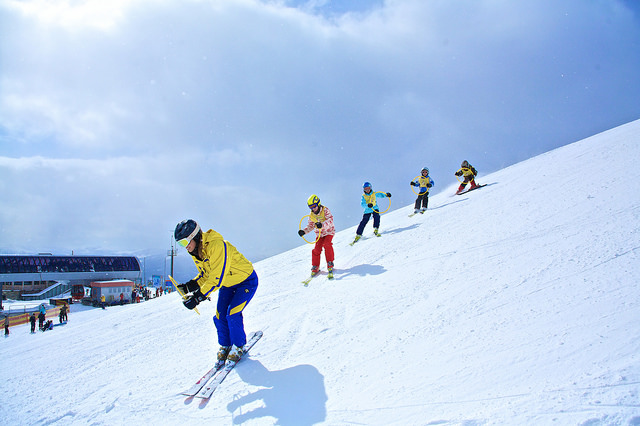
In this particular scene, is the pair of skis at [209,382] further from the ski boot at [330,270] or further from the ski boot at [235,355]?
the ski boot at [330,270]

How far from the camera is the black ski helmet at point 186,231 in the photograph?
13.0 feet

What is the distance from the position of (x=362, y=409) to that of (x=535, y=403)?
4.18ft

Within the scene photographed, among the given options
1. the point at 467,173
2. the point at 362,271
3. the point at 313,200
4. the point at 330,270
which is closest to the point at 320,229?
the point at 313,200

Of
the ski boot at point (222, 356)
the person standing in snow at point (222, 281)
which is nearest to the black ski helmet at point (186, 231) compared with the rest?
the person standing in snow at point (222, 281)

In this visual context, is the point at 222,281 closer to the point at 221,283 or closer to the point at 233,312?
the point at 221,283

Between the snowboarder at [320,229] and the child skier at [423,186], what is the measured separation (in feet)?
18.2

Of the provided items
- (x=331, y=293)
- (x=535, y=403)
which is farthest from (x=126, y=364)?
(x=535, y=403)

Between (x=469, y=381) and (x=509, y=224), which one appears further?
(x=509, y=224)

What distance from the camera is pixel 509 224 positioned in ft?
21.4

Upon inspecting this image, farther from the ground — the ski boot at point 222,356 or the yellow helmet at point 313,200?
the yellow helmet at point 313,200

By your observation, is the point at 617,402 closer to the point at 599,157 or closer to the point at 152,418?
the point at 152,418

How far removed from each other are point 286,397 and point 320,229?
182 inches

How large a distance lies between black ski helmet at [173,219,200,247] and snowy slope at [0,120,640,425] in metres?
1.72

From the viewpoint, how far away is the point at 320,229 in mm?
7480
